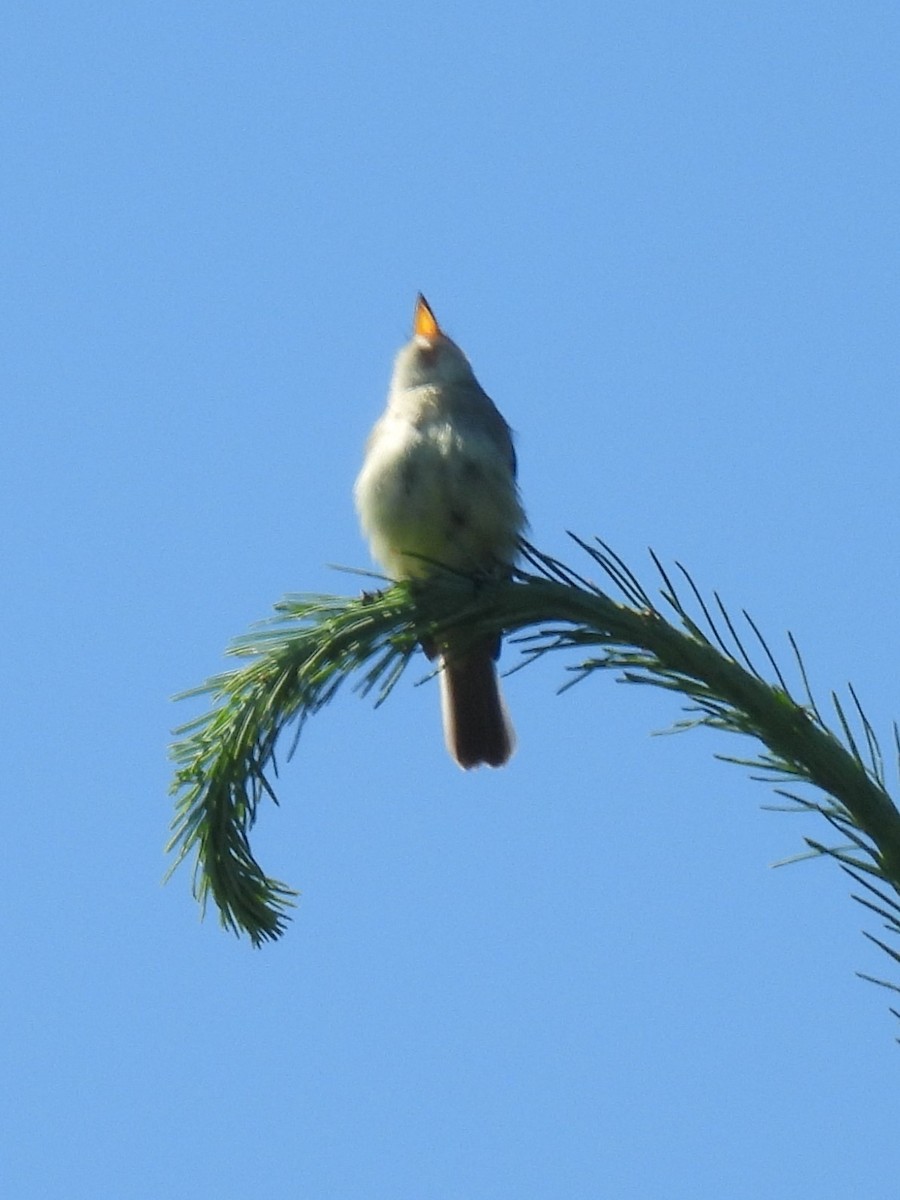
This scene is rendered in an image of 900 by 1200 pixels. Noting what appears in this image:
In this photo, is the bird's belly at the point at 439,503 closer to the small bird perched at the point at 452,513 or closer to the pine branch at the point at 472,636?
the small bird perched at the point at 452,513

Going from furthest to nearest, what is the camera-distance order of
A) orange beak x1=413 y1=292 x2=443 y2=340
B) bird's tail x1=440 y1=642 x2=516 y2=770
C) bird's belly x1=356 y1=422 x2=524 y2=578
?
orange beak x1=413 y1=292 x2=443 y2=340 → bird's tail x1=440 y1=642 x2=516 y2=770 → bird's belly x1=356 y1=422 x2=524 y2=578

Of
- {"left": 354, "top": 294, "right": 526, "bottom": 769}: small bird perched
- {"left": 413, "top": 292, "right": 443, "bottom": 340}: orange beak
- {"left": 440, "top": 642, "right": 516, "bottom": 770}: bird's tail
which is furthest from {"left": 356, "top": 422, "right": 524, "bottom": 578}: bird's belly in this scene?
{"left": 413, "top": 292, "right": 443, "bottom": 340}: orange beak

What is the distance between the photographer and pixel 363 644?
3186mm

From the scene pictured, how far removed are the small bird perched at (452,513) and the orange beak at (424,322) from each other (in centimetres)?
112

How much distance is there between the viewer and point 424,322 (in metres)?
7.13

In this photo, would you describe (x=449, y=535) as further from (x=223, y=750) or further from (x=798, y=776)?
(x=798, y=776)

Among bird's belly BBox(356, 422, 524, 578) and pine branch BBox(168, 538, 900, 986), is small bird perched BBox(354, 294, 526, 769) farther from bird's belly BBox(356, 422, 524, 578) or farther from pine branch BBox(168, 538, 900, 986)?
pine branch BBox(168, 538, 900, 986)

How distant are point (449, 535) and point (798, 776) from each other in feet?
9.57

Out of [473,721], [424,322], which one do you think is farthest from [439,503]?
[424,322]

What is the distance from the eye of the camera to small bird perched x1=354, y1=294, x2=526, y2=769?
17.5 feet

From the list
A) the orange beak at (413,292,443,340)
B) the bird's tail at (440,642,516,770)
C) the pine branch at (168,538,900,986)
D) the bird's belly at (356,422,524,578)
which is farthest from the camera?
the orange beak at (413,292,443,340)

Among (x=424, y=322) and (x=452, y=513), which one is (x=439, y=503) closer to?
(x=452, y=513)

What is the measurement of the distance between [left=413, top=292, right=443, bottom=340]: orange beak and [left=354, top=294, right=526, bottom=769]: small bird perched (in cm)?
112

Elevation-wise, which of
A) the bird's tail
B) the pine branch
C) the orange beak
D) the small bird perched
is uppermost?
the orange beak
